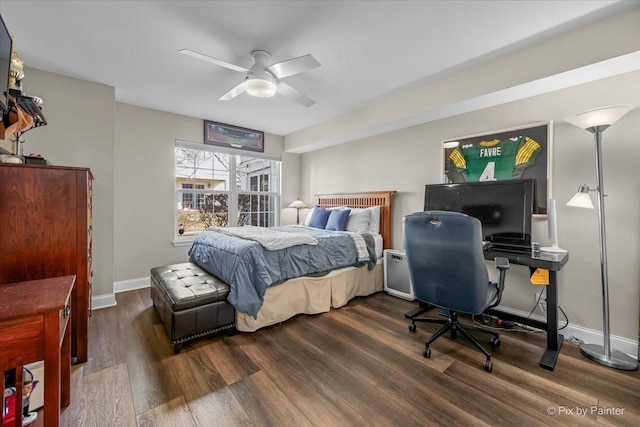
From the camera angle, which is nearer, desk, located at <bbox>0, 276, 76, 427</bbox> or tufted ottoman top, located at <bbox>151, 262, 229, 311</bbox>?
desk, located at <bbox>0, 276, 76, 427</bbox>

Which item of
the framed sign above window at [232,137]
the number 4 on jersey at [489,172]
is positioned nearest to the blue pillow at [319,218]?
the framed sign above window at [232,137]

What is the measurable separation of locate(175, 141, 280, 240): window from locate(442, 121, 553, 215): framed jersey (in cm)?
341

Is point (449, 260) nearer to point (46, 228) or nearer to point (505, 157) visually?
point (505, 157)

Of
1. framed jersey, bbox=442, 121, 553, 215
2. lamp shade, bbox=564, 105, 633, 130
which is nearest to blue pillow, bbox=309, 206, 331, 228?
framed jersey, bbox=442, 121, 553, 215

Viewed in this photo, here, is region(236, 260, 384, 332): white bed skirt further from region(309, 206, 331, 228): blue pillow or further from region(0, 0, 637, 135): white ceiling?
region(0, 0, 637, 135): white ceiling

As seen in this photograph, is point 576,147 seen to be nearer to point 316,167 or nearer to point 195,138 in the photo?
point 316,167

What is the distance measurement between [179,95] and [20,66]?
1.73m

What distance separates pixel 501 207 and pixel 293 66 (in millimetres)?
2393

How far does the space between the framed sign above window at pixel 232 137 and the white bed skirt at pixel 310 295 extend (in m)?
3.03

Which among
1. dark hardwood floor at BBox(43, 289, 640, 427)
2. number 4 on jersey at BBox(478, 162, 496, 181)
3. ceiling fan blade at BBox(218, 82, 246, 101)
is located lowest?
dark hardwood floor at BBox(43, 289, 640, 427)

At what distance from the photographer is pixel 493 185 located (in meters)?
2.69

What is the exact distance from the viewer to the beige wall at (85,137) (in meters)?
2.77

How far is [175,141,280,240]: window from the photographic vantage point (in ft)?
14.4

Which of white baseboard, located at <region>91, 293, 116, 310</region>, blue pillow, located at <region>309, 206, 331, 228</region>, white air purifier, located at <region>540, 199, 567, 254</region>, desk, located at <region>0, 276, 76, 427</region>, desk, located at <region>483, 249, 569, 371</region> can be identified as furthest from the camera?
blue pillow, located at <region>309, 206, 331, 228</region>
